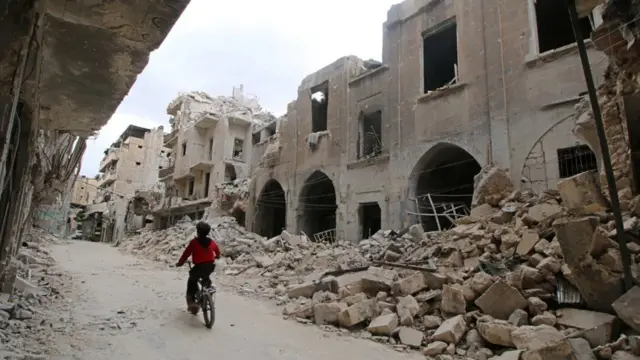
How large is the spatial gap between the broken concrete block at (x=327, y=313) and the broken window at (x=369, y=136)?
11.6m

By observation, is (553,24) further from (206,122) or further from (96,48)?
(206,122)

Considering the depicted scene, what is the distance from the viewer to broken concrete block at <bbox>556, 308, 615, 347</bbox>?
12.7 ft

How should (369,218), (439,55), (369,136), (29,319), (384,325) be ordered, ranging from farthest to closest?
(369,136), (369,218), (439,55), (384,325), (29,319)

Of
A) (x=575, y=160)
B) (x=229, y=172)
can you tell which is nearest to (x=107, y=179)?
(x=229, y=172)

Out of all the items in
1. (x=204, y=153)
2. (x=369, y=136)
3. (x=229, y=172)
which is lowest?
(x=369, y=136)

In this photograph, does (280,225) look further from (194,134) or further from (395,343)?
(395,343)

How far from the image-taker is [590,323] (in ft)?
14.1

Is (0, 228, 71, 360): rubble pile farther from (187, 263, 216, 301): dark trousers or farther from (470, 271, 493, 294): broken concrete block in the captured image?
(470, 271, 493, 294): broken concrete block

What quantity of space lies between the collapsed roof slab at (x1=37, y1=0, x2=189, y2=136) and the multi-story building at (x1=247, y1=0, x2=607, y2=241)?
35.5 feet

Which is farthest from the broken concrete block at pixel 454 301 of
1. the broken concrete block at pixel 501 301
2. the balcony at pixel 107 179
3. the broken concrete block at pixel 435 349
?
the balcony at pixel 107 179

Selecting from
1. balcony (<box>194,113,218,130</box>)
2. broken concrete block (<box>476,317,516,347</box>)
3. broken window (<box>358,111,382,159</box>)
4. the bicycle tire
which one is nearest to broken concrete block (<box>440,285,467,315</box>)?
broken concrete block (<box>476,317,516,347</box>)

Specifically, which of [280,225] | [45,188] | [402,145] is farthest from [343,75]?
[45,188]

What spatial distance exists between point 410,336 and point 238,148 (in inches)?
1113

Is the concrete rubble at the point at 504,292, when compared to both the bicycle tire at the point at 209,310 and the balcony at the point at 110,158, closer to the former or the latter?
the bicycle tire at the point at 209,310
